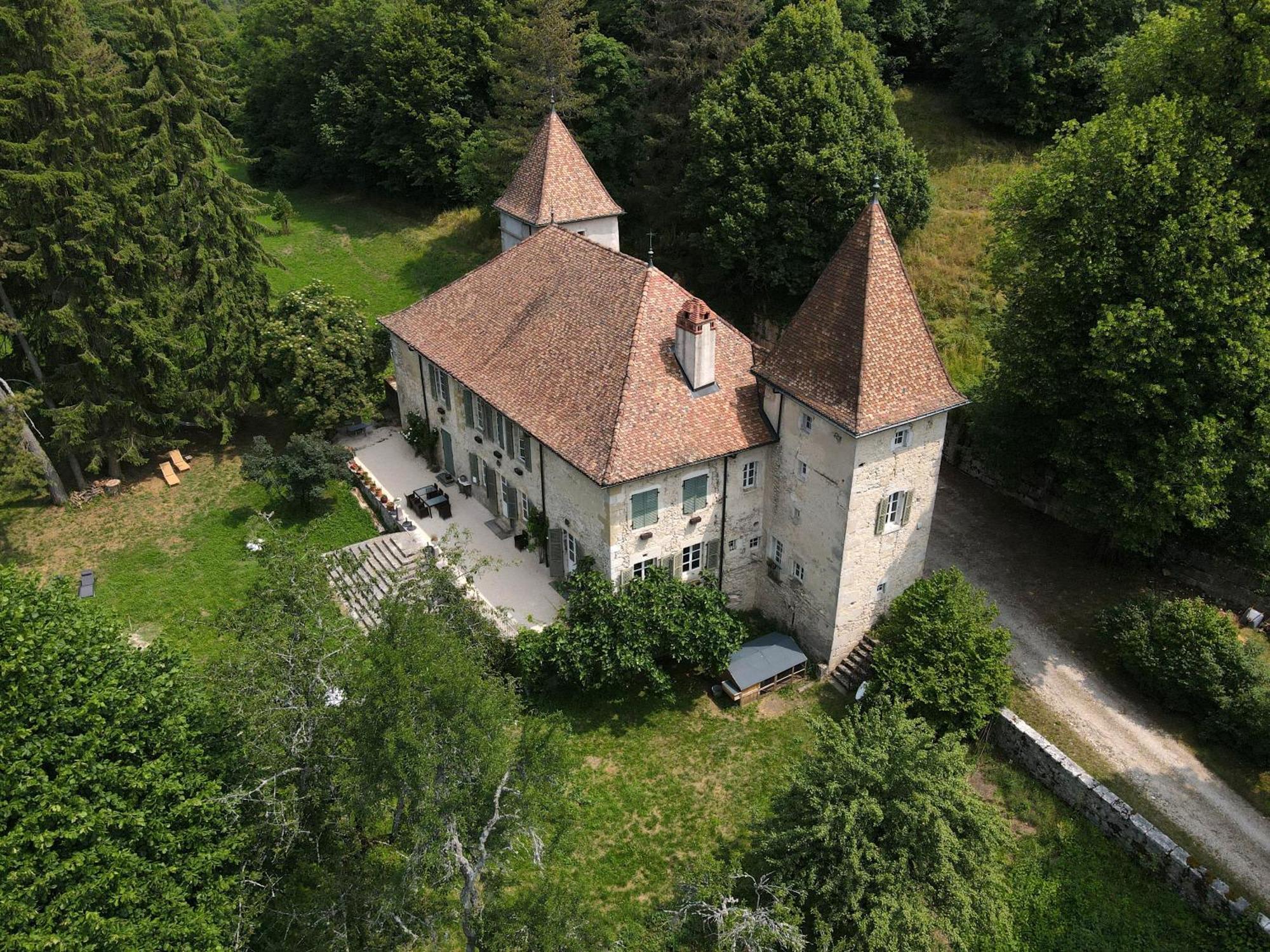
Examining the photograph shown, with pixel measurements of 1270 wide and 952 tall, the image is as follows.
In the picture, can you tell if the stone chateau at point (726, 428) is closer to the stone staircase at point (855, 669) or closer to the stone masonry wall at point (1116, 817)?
the stone staircase at point (855, 669)

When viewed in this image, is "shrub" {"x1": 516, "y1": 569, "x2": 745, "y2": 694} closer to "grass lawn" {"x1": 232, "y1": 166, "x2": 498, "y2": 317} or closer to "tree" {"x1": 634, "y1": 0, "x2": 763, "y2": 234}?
"tree" {"x1": 634, "y1": 0, "x2": 763, "y2": 234}

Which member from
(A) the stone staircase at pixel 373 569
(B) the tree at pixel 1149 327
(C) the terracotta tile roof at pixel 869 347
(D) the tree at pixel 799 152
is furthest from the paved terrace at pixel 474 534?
(B) the tree at pixel 1149 327

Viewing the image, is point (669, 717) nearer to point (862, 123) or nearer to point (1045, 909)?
point (1045, 909)

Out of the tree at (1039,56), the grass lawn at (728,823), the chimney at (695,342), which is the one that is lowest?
the grass lawn at (728,823)

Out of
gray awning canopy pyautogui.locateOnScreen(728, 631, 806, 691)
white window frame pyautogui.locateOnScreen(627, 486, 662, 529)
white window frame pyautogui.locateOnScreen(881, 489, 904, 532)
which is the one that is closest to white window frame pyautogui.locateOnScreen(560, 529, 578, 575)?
white window frame pyautogui.locateOnScreen(627, 486, 662, 529)

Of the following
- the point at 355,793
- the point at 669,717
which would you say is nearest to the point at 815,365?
the point at 669,717
